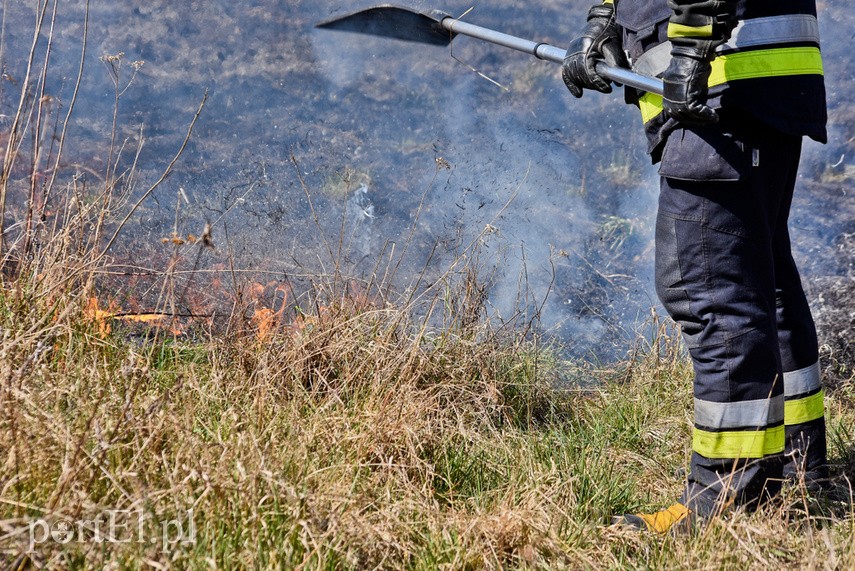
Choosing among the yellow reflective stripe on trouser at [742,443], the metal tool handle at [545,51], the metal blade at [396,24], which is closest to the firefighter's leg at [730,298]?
the yellow reflective stripe on trouser at [742,443]

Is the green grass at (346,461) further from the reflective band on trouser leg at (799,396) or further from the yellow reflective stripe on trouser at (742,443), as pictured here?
the reflective band on trouser leg at (799,396)

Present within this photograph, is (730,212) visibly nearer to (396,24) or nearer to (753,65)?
Answer: (753,65)

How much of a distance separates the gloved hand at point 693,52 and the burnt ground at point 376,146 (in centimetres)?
292

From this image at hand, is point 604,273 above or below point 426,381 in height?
below

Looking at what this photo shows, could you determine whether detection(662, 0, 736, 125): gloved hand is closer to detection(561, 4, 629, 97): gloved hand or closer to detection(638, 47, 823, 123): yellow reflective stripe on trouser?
detection(638, 47, 823, 123): yellow reflective stripe on trouser

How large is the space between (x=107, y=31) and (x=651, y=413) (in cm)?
455

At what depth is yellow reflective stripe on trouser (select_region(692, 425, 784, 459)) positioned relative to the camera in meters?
2.14

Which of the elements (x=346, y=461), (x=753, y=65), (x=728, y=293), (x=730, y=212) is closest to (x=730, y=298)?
(x=728, y=293)

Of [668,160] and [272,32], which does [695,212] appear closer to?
[668,160]

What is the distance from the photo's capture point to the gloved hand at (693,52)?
204 cm

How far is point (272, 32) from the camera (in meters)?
5.47

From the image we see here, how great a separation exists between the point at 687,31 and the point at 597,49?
2.04 feet

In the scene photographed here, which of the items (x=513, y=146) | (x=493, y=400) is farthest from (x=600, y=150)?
(x=493, y=400)

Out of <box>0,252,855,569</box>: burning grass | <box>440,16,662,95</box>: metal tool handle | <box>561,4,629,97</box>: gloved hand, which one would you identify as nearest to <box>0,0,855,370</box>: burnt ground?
<box>440,16,662,95</box>: metal tool handle
